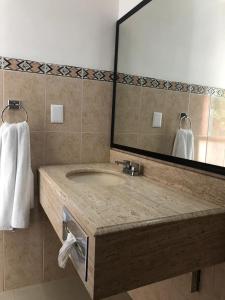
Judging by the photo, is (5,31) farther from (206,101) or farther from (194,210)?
(194,210)

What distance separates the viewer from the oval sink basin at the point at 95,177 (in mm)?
1456

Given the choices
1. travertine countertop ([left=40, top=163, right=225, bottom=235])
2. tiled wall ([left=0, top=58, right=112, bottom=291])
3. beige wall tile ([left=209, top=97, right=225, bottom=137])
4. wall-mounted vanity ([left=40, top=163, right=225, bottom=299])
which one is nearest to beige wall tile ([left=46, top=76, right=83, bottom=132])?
tiled wall ([left=0, top=58, right=112, bottom=291])

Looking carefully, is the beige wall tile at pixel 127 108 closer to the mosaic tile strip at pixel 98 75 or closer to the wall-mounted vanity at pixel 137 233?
the mosaic tile strip at pixel 98 75

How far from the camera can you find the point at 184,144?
117 centimetres

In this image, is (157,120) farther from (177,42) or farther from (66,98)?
(66,98)

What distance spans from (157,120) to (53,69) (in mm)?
714

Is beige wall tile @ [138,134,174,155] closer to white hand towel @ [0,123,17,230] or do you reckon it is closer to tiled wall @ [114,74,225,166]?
tiled wall @ [114,74,225,166]

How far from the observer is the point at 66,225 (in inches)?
37.4

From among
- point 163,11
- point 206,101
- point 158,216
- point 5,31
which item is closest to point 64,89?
point 5,31

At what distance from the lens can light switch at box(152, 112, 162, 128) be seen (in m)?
1.38

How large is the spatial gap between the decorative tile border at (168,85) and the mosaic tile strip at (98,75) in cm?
6

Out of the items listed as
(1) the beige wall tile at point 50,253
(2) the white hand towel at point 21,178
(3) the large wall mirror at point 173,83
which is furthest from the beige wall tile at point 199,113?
(1) the beige wall tile at point 50,253

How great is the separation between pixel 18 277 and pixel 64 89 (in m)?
1.25

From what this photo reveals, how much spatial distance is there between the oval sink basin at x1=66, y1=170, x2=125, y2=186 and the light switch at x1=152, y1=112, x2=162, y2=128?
35 cm
